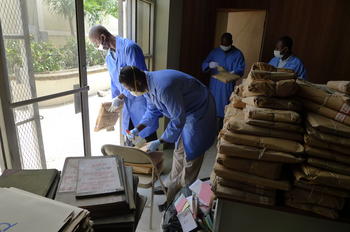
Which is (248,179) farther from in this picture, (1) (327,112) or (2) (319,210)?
(1) (327,112)

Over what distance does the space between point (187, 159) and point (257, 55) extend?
9.57 ft

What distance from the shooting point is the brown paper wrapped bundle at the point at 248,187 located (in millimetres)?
981

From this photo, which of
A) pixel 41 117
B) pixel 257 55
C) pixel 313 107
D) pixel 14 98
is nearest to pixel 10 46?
pixel 14 98

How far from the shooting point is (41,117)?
1.54 metres

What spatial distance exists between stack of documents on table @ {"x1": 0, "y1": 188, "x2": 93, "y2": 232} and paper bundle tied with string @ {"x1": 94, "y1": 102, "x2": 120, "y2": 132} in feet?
5.08

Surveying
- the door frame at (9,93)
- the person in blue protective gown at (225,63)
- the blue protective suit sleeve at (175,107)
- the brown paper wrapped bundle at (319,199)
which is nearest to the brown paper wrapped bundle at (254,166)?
the brown paper wrapped bundle at (319,199)

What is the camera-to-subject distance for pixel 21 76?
4.37 ft

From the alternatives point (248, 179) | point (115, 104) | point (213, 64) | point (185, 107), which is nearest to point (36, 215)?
point (248, 179)

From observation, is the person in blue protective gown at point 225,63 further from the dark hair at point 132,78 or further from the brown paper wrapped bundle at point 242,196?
the brown paper wrapped bundle at point 242,196

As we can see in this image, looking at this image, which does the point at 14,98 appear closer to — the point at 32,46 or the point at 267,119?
the point at 32,46

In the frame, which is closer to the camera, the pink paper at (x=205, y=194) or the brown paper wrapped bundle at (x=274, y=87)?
the brown paper wrapped bundle at (x=274, y=87)

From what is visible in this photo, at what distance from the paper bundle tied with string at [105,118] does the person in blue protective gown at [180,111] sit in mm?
386

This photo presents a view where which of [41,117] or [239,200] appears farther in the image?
[41,117]

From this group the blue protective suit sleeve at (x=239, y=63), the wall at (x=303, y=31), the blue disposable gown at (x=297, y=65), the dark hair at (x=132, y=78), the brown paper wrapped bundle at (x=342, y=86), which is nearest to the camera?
the brown paper wrapped bundle at (x=342, y=86)
